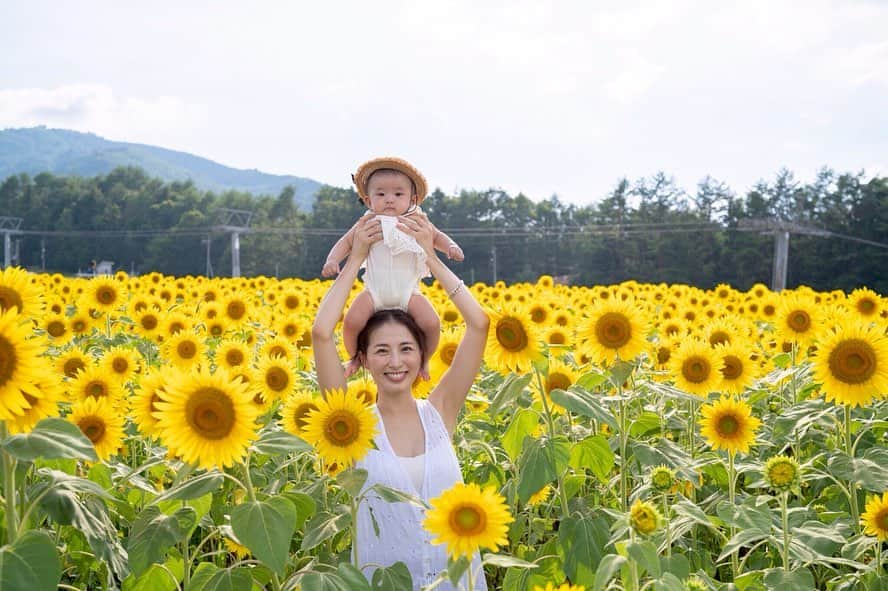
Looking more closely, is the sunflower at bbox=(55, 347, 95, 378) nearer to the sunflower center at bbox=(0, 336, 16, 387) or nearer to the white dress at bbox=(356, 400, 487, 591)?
the white dress at bbox=(356, 400, 487, 591)

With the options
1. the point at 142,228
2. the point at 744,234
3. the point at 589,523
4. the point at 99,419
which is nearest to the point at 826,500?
the point at 589,523

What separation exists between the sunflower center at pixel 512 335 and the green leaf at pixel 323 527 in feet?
3.52

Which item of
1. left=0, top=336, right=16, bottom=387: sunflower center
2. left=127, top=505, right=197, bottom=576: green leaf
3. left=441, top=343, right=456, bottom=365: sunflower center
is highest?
left=0, top=336, right=16, bottom=387: sunflower center

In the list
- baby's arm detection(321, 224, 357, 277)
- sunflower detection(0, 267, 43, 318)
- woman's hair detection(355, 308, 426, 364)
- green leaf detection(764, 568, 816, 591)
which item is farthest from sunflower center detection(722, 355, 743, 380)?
sunflower detection(0, 267, 43, 318)

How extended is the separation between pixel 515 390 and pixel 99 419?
161 centimetres

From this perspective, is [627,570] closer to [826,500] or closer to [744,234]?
[826,500]

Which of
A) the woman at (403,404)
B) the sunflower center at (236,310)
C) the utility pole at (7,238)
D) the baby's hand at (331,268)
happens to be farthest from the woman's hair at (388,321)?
the utility pole at (7,238)

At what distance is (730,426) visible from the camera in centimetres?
372

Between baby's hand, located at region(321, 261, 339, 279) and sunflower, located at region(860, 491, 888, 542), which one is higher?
baby's hand, located at region(321, 261, 339, 279)

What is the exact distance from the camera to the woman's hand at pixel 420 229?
352cm

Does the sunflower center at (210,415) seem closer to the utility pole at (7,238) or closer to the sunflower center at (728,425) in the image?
the sunflower center at (728,425)

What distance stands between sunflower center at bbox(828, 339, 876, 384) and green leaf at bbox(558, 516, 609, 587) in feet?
4.24

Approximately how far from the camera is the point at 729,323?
6.21m

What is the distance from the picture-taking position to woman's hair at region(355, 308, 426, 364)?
11.6 feet
